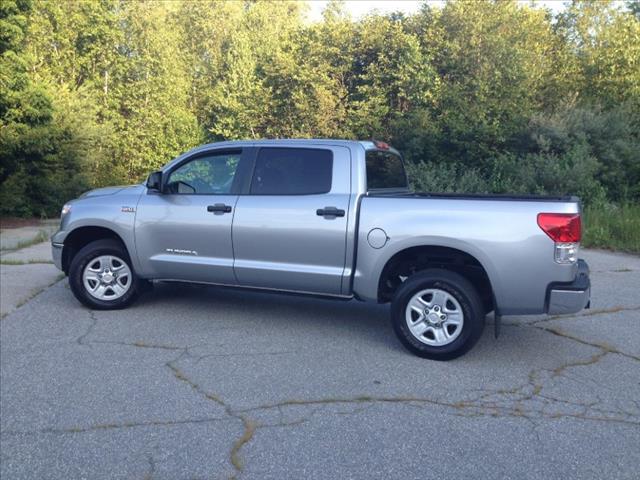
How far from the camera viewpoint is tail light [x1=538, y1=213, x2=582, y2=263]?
203 inches

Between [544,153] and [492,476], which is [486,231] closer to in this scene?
[492,476]

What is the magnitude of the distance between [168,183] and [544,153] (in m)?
15.6

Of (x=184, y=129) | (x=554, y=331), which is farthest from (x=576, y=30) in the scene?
(x=554, y=331)

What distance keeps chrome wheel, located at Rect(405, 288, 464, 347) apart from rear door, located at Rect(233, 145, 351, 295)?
78 centimetres

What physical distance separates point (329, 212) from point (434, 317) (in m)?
1.36

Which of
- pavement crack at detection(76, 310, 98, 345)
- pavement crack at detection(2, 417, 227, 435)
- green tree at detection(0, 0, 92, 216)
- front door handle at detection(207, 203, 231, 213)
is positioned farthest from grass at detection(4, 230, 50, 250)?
pavement crack at detection(2, 417, 227, 435)

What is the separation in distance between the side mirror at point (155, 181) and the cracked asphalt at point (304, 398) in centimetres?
139

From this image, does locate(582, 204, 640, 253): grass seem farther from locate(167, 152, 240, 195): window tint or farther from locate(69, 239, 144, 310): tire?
locate(69, 239, 144, 310): tire

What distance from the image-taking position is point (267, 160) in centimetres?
665

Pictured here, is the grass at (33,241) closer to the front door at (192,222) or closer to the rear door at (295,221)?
the front door at (192,222)

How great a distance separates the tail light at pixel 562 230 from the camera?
5.16 m

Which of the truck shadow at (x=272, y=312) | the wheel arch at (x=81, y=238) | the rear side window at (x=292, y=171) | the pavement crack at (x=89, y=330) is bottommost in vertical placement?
the pavement crack at (x=89, y=330)

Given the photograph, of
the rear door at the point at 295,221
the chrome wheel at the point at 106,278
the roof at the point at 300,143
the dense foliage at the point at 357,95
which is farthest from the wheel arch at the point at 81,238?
the dense foliage at the point at 357,95

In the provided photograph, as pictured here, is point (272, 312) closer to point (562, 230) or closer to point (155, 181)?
point (155, 181)
